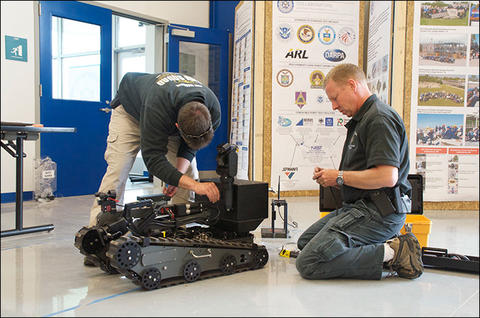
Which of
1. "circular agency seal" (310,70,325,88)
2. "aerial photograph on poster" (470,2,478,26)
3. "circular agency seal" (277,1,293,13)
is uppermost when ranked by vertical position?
"circular agency seal" (277,1,293,13)

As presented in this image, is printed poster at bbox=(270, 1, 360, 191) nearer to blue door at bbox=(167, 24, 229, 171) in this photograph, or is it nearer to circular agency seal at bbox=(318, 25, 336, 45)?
circular agency seal at bbox=(318, 25, 336, 45)

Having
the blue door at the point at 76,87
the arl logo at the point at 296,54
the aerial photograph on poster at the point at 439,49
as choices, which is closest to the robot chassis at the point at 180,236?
the aerial photograph on poster at the point at 439,49

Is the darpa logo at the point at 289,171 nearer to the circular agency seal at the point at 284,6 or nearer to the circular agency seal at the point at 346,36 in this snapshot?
the circular agency seal at the point at 346,36

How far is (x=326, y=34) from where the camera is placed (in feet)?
16.0

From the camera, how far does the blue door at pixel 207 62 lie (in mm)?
6152

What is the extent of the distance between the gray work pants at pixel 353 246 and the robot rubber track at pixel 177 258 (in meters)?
0.32

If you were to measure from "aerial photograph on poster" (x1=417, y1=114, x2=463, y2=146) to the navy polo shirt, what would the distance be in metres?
1.99

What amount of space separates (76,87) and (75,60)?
33 cm

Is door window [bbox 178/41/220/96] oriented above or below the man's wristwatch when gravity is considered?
above

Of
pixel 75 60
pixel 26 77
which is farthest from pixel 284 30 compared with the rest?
pixel 26 77

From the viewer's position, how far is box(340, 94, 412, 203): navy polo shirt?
6.46ft

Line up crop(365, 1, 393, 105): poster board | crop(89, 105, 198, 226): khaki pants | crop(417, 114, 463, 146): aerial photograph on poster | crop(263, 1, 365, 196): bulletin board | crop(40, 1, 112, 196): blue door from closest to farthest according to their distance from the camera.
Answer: crop(89, 105, 198, 226): khaki pants < crop(417, 114, 463, 146): aerial photograph on poster < crop(365, 1, 393, 105): poster board < crop(40, 1, 112, 196): blue door < crop(263, 1, 365, 196): bulletin board

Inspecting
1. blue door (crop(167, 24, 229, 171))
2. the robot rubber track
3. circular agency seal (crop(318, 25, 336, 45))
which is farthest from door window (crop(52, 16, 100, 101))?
the robot rubber track

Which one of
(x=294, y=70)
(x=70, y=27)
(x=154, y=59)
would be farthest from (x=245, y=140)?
(x=70, y=27)
